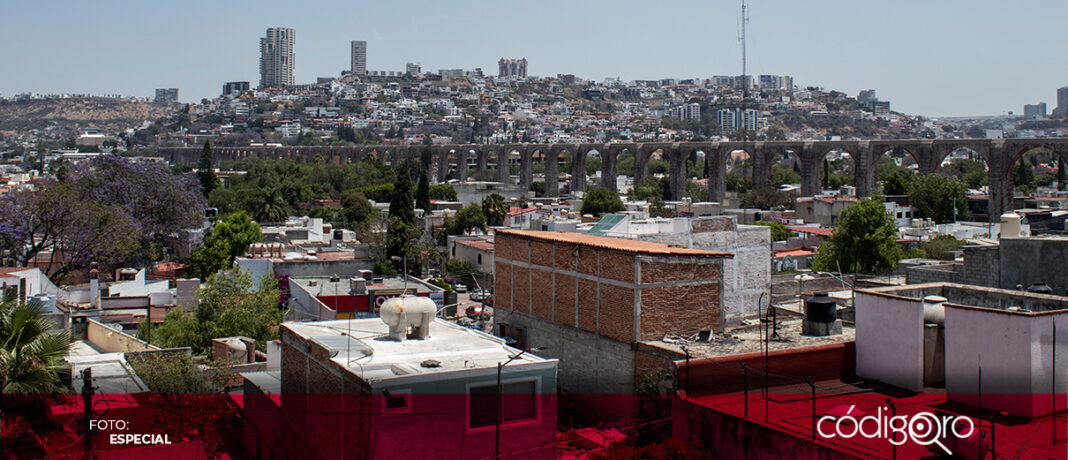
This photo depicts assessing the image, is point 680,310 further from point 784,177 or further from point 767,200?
point 784,177

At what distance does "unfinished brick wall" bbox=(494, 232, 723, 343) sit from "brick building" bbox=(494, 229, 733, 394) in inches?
0.4

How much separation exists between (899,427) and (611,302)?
4474mm

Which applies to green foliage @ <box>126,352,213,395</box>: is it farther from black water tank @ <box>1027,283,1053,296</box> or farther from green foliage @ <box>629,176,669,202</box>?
green foliage @ <box>629,176,669,202</box>

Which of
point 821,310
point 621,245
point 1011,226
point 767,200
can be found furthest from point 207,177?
point 821,310

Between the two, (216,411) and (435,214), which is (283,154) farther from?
(216,411)

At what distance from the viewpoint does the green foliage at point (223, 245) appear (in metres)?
28.6

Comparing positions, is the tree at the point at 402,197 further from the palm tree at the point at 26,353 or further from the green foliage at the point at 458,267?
the palm tree at the point at 26,353

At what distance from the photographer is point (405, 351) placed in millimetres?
8805

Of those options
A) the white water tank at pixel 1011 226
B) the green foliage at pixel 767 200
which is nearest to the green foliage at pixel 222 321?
the white water tank at pixel 1011 226

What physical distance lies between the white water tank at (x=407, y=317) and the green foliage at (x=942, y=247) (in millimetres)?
19269

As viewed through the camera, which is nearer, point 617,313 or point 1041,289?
point 1041,289

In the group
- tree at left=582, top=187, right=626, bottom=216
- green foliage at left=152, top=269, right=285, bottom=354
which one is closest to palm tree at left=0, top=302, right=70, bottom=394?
green foliage at left=152, top=269, right=285, bottom=354

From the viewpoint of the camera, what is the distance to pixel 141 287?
78.1 ft

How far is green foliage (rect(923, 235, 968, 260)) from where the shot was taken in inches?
997
